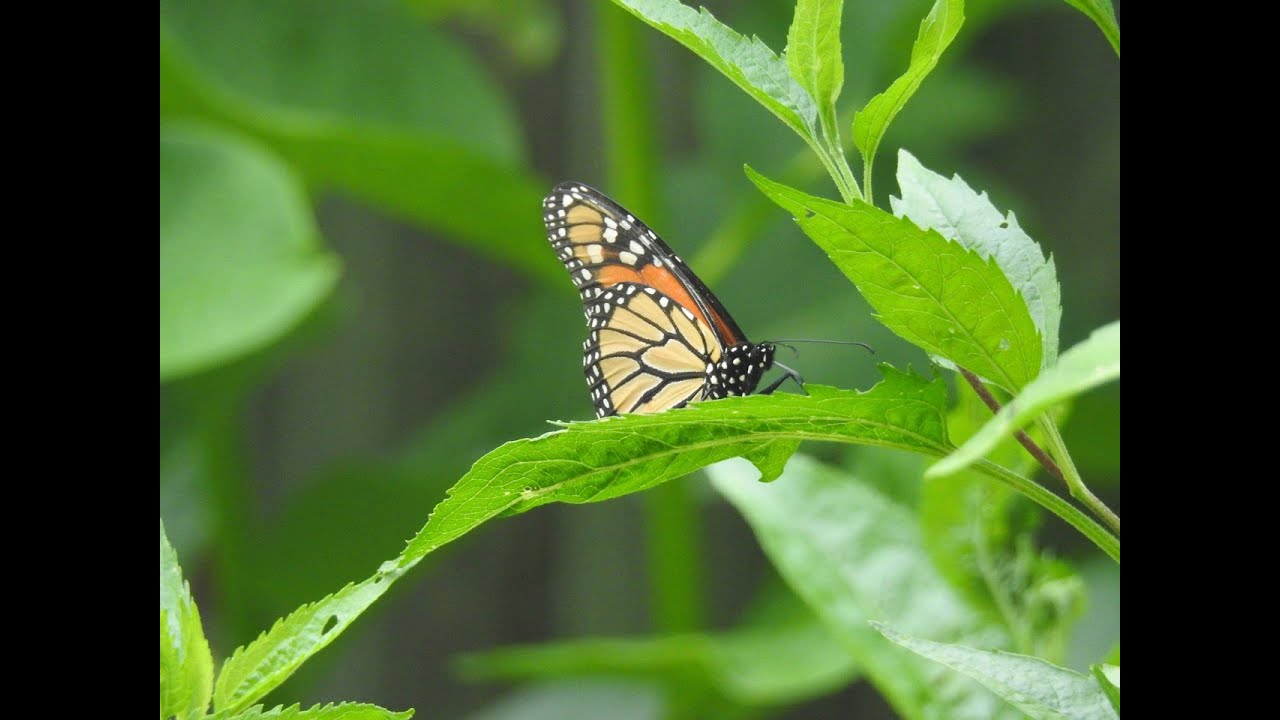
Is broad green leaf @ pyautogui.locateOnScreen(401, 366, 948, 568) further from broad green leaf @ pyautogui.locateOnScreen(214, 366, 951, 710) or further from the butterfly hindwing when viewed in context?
the butterfly hindwing

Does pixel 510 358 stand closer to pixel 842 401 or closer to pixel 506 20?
pixel 506 20

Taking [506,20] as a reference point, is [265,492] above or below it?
below

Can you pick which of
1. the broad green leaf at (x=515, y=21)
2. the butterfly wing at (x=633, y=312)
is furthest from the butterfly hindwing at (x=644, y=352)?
the broad green leaf at (x=515, y=21)

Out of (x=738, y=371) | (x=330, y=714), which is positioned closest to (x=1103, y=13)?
(x=330, y=714)

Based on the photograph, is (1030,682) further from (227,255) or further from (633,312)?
(227,255)

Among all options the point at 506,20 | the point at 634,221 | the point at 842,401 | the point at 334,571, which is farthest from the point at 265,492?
the point at 842,401

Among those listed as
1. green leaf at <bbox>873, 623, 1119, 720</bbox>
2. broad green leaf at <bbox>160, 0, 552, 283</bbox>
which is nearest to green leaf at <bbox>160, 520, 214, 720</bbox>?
green leaf at <bbox>873, 623, 1119, 720</bbox>
